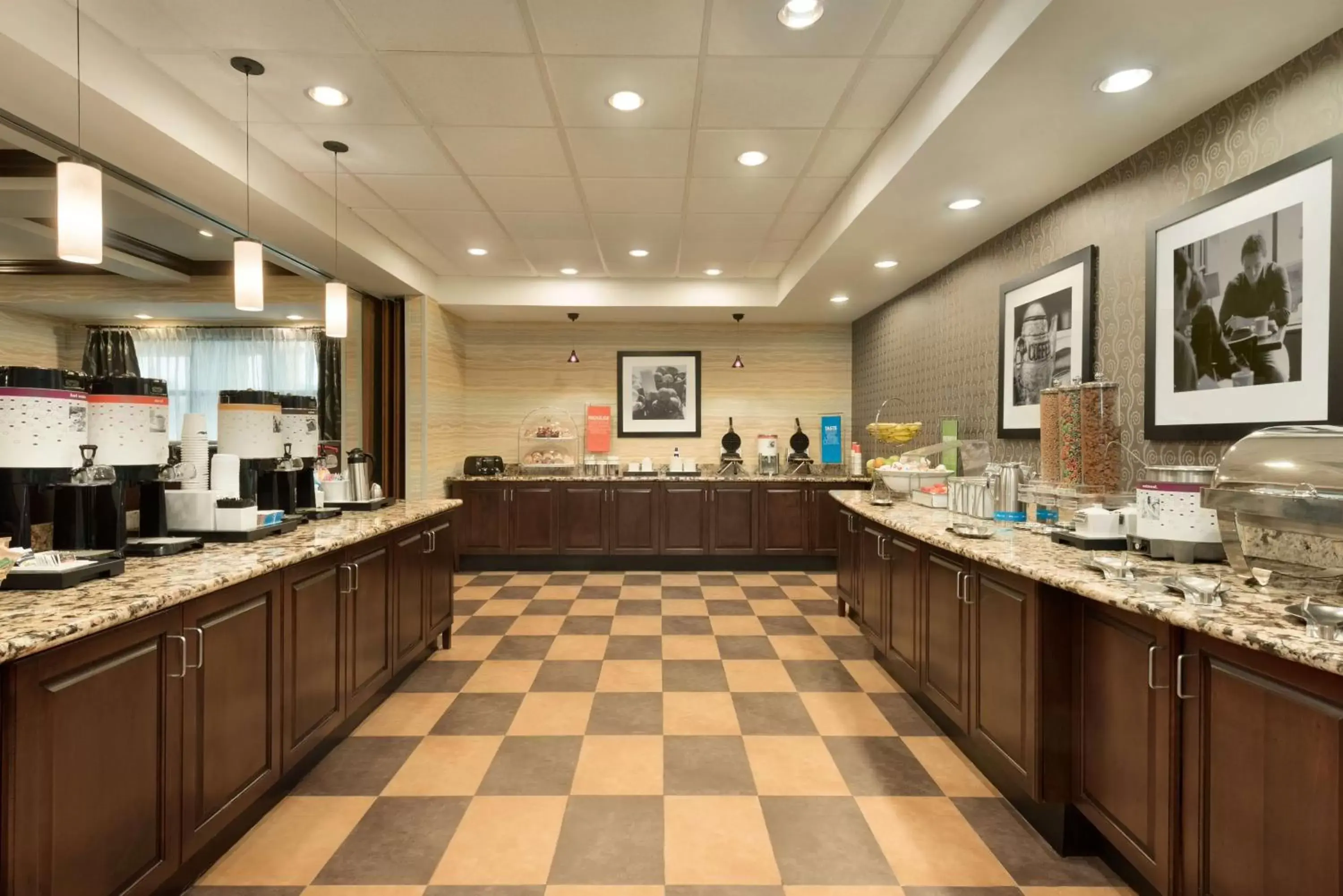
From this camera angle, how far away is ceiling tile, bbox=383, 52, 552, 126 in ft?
8.91

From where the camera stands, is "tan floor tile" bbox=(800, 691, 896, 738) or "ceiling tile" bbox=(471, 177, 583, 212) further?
"ceiling tile" bbox=(471, 177, 583, 212)

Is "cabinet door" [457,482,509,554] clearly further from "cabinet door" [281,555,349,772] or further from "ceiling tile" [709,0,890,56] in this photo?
"ceiling tile" [709,0,890,56]

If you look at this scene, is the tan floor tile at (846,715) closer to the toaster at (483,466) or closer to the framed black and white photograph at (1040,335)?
the framed black and white photograph at (1040,335)

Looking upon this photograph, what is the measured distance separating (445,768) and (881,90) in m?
3.34

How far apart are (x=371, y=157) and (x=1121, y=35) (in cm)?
342

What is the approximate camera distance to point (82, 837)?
1419 millimetres

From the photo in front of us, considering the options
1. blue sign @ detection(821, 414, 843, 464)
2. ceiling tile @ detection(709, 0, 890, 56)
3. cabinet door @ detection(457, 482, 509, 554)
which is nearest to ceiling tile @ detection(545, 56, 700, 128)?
ceiling tile @ detection(709, 0, 890, 56)

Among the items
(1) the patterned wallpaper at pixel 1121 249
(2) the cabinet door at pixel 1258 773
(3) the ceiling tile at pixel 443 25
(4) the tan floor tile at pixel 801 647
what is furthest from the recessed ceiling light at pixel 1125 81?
(4) the tan floor tile at pixel 801 647

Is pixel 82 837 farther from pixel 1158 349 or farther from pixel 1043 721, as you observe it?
pixel 1158 349

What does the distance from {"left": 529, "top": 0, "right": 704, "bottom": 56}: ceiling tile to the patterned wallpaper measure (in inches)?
76.3

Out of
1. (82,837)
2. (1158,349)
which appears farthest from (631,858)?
(1158,349)

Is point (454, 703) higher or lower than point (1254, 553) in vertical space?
lower

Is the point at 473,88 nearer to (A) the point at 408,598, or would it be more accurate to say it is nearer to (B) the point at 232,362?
(A) the point at 408,598

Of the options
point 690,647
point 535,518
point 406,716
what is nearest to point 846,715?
point 690,647
